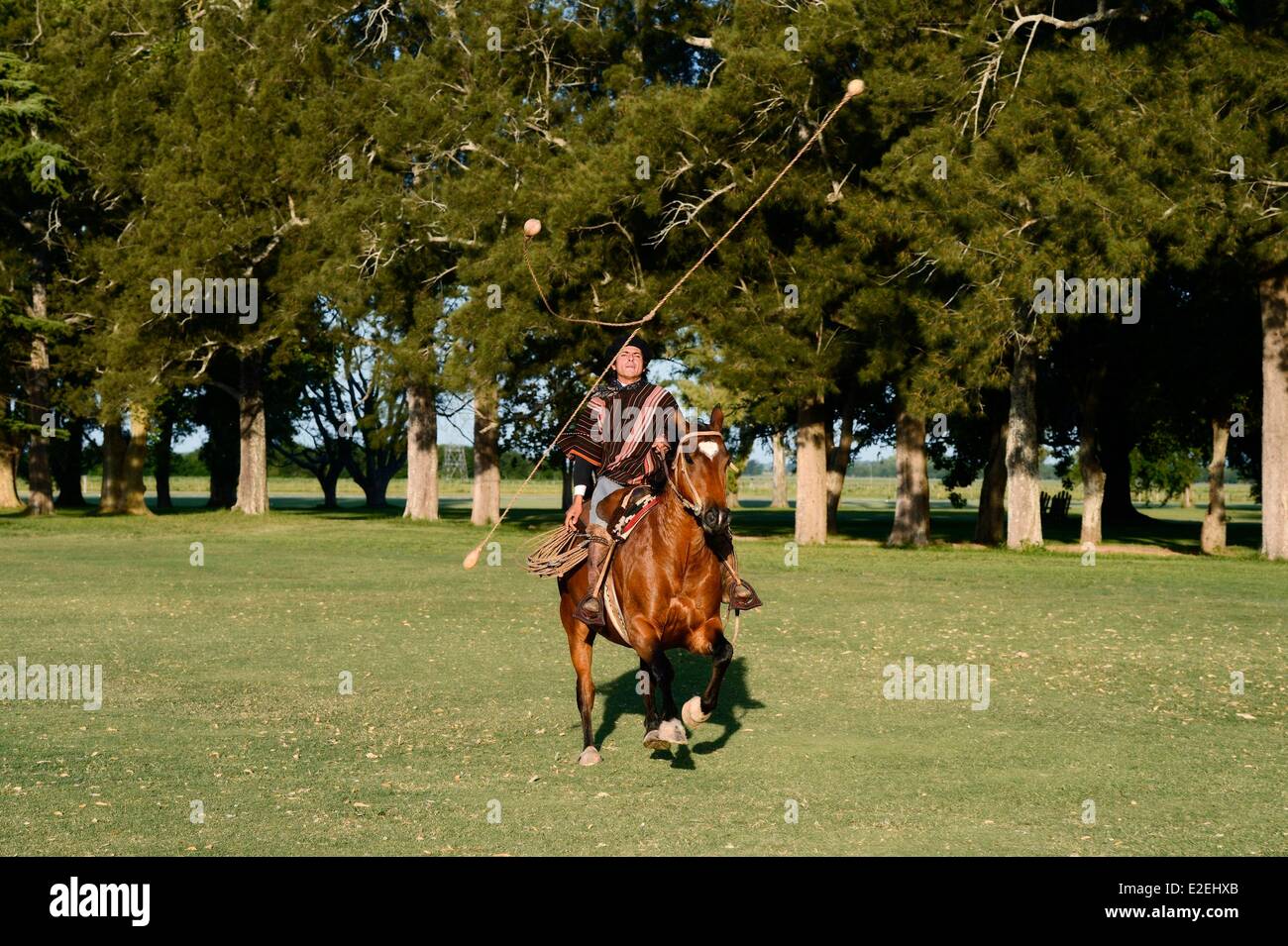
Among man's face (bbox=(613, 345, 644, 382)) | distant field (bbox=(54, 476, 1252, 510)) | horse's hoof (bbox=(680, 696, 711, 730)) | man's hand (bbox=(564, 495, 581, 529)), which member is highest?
man's face (bbox=(613, 345, 644, 382))

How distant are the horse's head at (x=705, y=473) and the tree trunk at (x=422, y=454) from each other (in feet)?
151

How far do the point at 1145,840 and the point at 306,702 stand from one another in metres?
8.87

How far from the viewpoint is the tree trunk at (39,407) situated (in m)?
56.2

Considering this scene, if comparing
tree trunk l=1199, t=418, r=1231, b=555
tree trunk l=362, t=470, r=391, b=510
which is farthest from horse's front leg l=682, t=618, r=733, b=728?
tree trunk l=362, t=470, r=391, b=510

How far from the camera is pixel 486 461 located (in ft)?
170

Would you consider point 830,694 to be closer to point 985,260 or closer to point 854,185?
point 985,260

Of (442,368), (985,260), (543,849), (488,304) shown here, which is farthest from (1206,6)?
(543,849)

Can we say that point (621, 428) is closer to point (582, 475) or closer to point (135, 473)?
point (582, 475)

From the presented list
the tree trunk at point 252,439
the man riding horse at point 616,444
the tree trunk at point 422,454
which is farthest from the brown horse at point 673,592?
the tree trunk at point 252,439

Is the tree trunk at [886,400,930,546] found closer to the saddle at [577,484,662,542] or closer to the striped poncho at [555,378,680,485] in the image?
the striped poncho at [555,378,680,485]

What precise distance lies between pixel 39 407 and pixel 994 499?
129 feet

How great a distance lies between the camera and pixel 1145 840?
9062mm

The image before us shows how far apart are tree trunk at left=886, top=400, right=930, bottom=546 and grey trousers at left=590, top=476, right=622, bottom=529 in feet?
106

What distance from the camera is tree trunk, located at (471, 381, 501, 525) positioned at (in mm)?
48031
